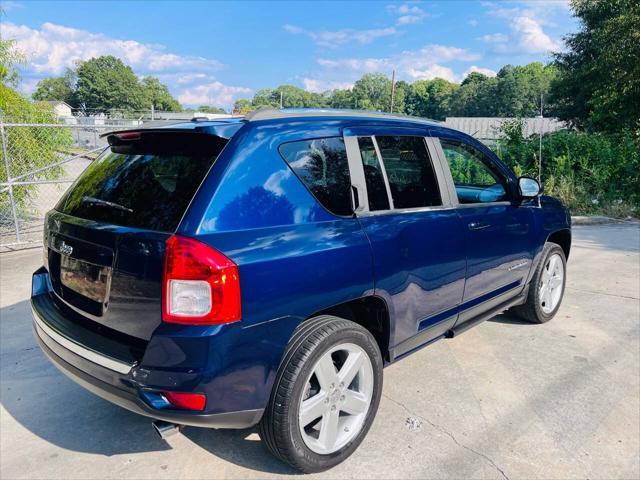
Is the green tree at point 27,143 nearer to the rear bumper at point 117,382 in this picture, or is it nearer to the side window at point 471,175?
the rear bumper at point 117,382

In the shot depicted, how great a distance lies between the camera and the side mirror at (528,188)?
396 cm

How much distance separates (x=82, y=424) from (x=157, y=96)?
130m

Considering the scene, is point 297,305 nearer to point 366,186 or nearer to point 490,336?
point 366,186

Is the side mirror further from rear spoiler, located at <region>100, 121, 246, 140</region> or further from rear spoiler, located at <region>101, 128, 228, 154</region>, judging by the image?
rear spoiler, located at <region>101, 128, 228, 154</region>

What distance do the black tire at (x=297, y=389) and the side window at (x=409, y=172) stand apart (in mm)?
912

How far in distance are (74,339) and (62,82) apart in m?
135

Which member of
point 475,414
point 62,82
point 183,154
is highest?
point 62,82

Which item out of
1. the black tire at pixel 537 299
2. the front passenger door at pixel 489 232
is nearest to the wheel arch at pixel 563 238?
the black tire at pixel 537 299

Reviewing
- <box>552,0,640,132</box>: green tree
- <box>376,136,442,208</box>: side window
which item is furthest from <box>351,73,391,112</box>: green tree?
<box>376,136,442,208</box>: side window

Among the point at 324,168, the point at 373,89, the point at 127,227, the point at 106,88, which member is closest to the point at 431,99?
the point at 373,89

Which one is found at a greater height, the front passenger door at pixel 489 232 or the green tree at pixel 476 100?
the green tree at pixel 476 100

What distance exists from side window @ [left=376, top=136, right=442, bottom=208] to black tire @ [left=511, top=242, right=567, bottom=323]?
171 cm

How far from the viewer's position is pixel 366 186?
9.05ft

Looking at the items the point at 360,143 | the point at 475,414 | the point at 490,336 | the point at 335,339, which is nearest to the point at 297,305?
the point at 335,339
